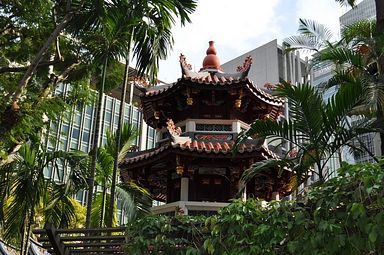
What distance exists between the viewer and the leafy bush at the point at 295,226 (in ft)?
14.9

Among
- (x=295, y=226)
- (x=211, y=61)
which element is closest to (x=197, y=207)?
(x=211, y=61)

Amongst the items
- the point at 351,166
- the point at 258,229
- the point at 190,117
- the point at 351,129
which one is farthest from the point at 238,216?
the point at 190,117

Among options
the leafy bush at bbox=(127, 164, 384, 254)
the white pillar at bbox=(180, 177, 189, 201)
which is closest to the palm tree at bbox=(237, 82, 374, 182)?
the leafy bush at bbox=(127, 164, 384, 254)

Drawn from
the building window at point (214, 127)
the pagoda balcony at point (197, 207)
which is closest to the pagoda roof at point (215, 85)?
the building window at point (214, 127)

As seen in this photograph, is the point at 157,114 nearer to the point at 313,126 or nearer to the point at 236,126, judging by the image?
the point at 236,126

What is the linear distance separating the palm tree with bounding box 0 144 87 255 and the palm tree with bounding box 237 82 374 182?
16.2 feet

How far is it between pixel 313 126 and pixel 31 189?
5.85 metres

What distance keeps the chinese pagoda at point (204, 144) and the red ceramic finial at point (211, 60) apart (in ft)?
1.76

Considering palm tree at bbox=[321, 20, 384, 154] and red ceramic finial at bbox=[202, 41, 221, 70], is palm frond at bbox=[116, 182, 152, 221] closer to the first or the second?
red ceramic finial at bbox=[202, 41, 221, 70]

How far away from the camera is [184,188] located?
1094cm

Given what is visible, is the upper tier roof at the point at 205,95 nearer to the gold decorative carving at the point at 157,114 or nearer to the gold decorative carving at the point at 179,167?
the gold decorative carving at the point at 157,114

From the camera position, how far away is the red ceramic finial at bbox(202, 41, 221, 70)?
42.6ft

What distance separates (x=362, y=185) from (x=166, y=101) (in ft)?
25.4

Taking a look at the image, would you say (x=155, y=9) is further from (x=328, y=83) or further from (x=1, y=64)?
(x=1, y=64)
